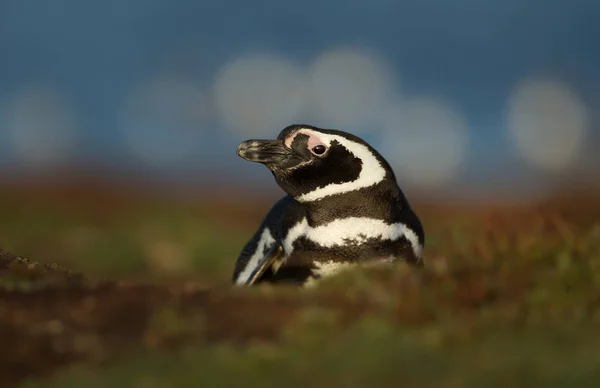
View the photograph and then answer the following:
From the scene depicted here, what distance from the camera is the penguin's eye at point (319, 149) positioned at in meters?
6.30

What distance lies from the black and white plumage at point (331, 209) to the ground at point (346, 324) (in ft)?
1.03

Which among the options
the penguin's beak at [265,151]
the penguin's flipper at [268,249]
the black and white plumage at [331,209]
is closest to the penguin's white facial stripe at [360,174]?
the black and white plumage at [331,209]

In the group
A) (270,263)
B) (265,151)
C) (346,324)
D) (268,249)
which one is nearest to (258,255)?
(268,249)

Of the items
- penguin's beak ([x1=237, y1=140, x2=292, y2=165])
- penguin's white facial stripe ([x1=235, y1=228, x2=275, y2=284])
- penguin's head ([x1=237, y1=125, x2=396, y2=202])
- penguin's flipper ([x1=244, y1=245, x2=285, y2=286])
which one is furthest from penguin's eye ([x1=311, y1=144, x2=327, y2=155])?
penguin's white facial stripe ([x1=235, y1=228, x2=275, y2=284])

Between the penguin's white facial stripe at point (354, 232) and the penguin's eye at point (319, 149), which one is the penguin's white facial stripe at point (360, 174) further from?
the penguin's white facial stripe at point (354, 232)

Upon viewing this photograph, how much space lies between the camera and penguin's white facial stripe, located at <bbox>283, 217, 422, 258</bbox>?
20.0ft

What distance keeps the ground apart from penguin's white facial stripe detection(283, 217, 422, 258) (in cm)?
25

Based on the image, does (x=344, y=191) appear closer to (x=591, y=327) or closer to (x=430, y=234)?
(x=591, y=327)

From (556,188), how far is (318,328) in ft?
14.0

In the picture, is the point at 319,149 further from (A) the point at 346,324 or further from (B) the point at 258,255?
(A) the point at 346,324

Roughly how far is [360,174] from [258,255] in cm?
120

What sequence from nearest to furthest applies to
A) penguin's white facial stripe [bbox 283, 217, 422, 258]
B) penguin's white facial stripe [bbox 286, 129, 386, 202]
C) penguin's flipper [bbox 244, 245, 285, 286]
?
penguin's white facial stripe [bbox 283, 217, 422, 258] < penguin's white facial stripe [bbox 286, 129, 386, 202] < penguin's flipper [bbox 244, 245, 285, 286]

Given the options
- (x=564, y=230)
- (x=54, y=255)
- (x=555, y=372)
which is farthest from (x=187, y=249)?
(x=555, y=372)

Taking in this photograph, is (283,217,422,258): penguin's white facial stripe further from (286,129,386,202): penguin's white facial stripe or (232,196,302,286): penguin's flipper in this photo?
(232,196,302,286): penguin's flipper
